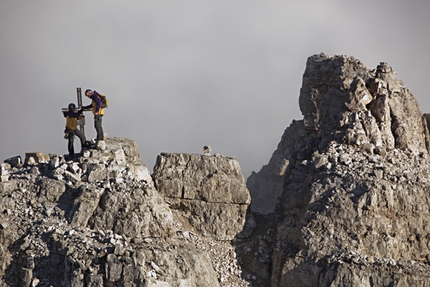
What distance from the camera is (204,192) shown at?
159ft

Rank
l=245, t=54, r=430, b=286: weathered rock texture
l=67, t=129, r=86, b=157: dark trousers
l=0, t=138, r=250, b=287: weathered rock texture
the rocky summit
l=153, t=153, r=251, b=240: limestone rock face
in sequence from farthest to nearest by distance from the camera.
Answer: l=153, t=153, r=251, b=240: limestone rock face < l=67, t=129, r=86, b=157: dark trousers < l=245, t=54, r=430, b=286: weathered rock texture < the rocky summit < l=0, t=138, r=250, b=287: weathered rock texture

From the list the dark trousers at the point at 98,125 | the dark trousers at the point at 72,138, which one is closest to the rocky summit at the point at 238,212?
the dark trousers at the point at 72,138

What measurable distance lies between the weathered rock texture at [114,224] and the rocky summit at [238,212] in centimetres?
6

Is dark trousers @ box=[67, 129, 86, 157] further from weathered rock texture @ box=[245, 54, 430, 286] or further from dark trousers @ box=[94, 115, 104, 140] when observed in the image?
weathered rock texture @ box=[245, 54, 430, 286]

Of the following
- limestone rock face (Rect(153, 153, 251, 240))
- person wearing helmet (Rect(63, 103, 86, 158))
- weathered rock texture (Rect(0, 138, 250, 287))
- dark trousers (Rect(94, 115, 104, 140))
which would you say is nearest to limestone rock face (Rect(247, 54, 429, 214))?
limestone rock face (Rect(153, 153, 251, 240))

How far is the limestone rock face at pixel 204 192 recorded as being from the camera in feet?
158

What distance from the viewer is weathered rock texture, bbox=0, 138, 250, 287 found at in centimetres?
3959

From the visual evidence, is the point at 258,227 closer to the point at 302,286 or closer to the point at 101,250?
the point at 302,286

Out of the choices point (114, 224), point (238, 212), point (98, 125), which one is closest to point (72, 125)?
point (98, 125)

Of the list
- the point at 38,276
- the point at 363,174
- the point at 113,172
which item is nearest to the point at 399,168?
the point at 363,174

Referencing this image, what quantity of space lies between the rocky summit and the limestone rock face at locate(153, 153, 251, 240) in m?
0.06

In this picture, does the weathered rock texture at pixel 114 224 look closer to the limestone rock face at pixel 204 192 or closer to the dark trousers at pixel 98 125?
the limestone rock face at pixel 204 192

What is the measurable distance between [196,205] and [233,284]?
4776 millimetres

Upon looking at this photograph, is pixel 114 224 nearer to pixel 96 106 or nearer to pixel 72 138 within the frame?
pixel 72 138
